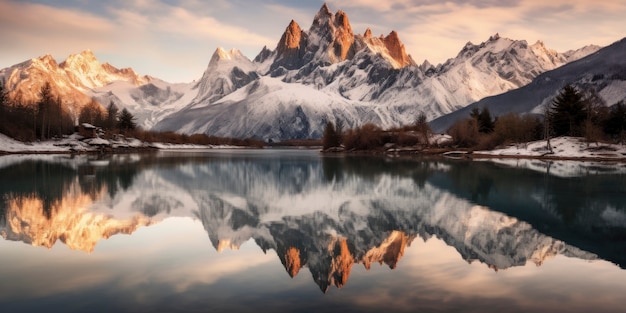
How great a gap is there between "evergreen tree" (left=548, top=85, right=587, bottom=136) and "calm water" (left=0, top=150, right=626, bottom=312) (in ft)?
224

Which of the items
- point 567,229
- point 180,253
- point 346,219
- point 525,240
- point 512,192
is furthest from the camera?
point 512,192

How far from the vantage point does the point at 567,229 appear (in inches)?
742

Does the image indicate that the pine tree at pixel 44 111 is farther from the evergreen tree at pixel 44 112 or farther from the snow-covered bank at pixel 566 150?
the snow-covered bank at pixel 566 150

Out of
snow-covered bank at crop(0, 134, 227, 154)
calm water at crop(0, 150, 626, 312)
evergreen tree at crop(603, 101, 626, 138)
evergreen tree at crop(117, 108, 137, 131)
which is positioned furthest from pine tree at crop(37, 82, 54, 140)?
evergreen tree at crop(603, 101, 626, 138)

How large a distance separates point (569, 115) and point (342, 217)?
8461 cm

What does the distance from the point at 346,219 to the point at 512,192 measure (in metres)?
15.7

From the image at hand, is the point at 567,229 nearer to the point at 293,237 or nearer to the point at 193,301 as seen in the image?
the point at 293,237

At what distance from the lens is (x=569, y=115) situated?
90812 mm

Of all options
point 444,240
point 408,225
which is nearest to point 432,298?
point 444,240

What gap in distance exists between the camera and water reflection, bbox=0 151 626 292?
15125 mm

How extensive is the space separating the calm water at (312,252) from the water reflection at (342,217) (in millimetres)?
108

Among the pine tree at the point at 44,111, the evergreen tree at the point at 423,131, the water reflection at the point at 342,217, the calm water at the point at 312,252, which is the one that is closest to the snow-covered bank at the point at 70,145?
the pine tree at the point at 44,111

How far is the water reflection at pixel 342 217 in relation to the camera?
595 inches

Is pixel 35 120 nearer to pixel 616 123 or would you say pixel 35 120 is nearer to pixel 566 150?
pixel 566 150
